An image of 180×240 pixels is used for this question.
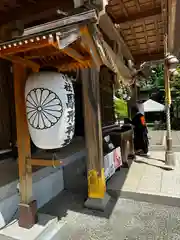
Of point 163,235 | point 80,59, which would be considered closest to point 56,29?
point 80,59

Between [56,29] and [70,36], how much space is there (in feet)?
0.56

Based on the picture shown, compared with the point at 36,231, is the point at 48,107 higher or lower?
higher

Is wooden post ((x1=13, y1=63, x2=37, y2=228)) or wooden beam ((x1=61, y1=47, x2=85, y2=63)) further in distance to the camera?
wooden post ((x1=13, y1=63, x2=37, y2=228))

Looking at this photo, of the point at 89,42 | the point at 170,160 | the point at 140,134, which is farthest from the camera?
the point at 140,134

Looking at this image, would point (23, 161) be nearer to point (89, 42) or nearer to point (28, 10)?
point (89, 42)

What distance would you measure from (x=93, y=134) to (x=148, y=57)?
Answer: 17.4 feet

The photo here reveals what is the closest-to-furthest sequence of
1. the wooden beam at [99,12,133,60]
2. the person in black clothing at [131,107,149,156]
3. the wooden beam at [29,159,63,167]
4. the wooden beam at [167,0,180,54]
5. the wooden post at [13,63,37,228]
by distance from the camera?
1. the wooden beam at [29,159,63,167]
2. the wooden post at [13,63,37,228]
3. the wooden beam at [167,0,180,54]
4. the wooden beam at [99,12,133,60]
5. the person in black clothing at [131,107,149,156]

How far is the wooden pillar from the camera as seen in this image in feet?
12.8

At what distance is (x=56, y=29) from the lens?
217 centimetres

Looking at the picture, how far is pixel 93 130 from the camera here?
13.1ft

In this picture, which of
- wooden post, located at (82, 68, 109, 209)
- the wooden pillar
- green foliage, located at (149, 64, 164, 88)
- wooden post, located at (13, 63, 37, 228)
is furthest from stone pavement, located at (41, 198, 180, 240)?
green foliage, located at (149, 64, 164, 88)

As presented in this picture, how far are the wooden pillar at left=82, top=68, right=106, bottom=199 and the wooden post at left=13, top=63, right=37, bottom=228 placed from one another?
1.20 meters

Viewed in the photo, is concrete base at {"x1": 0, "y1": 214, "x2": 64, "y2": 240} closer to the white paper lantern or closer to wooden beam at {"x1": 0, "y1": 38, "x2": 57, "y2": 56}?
the white paper lantern

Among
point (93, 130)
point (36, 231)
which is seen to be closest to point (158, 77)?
point (93, 130)
